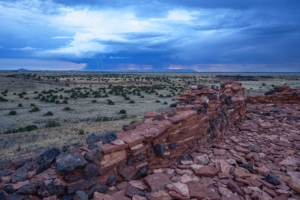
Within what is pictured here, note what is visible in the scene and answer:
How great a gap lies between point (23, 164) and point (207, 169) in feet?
13.2

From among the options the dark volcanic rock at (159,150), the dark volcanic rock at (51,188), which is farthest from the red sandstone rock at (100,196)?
the dark volcanic rock at (159,150)

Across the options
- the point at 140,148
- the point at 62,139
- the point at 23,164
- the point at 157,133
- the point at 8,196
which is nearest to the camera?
the point at 8,196

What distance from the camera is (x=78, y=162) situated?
12.3 feet

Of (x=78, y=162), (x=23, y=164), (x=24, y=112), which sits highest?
(x=78, y=162)

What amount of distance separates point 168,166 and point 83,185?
2201 millimetres

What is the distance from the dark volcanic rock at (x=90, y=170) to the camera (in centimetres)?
383

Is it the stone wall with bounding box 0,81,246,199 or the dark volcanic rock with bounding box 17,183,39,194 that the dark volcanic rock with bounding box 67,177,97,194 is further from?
the dark volcanic rock with bounding box 17,183,39,194

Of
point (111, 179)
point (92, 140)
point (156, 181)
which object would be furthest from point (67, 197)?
point (156, 181)

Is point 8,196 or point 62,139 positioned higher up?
point 8,196

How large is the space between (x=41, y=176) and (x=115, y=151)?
1419 millimetres

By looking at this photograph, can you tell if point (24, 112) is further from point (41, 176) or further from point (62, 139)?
point (41, 176)

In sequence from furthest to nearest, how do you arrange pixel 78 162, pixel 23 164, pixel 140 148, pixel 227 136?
pixel 227 136 → pixel 140 148 → pixel 23 164 → pixel 78 162

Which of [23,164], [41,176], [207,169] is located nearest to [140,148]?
[207,169]

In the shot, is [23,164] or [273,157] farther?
[273,157]
